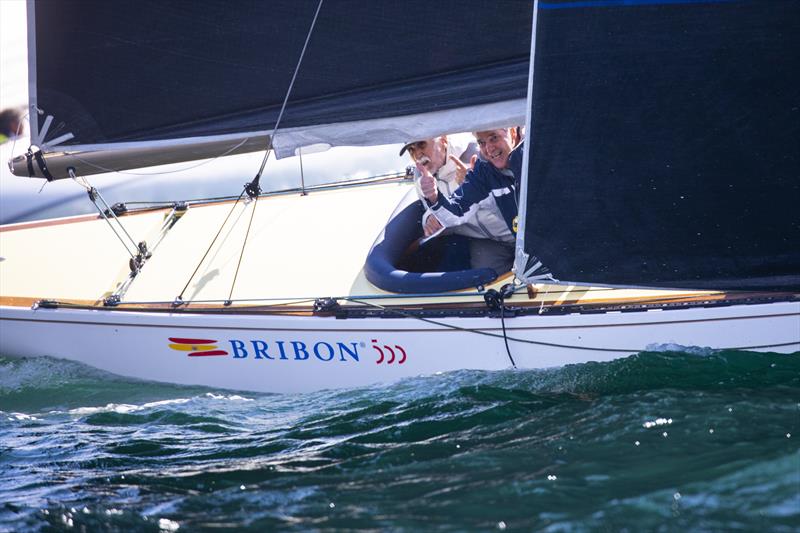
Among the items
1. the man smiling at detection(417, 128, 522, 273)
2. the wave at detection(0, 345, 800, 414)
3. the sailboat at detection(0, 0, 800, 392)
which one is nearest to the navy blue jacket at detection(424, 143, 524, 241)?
the man smiling at detection(417, 128, 522, 273)

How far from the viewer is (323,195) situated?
666 cm

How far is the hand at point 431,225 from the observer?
211 inches

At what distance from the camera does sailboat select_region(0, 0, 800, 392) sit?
163 inches

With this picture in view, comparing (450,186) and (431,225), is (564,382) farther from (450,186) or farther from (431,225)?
(450,186)

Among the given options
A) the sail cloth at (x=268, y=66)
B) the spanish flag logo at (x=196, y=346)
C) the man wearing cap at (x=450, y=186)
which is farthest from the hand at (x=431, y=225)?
the spanish flag logo at (x=196, y=346)

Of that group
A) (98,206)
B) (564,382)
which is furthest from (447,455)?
(98,206)

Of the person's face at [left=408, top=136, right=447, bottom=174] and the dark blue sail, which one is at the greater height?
the dark blue sail

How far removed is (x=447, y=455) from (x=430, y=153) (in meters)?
2.10

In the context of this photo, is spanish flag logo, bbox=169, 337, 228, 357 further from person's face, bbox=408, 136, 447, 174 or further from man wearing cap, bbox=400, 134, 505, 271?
person's face, bbox=408, 136, 447, 174

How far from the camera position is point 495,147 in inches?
205

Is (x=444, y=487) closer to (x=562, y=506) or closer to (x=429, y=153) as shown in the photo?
(x=562, y=506)

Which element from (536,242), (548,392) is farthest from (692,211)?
(548,392)

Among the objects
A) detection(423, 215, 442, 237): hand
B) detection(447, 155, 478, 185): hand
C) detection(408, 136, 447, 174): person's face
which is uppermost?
detection(408, 136, 447, 174): person's face

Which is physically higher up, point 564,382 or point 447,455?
point 564,382
